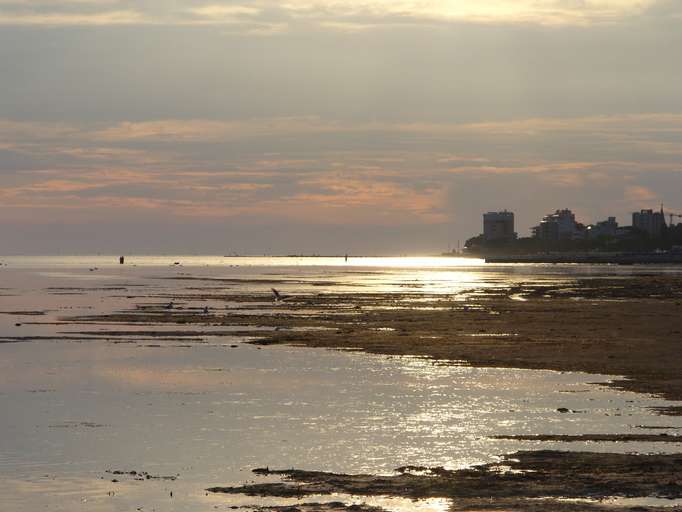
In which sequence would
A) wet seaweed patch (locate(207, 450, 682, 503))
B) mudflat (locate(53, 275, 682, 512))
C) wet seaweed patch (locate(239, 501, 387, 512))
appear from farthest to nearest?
mudflat (locate(53, 275, 682, 512)) → wet seaweed patch (locate(207, 450, 682, 503)) → wet seaweed patch (locate(239, 501, 387, 512))

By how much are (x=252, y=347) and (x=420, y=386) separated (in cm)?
1619

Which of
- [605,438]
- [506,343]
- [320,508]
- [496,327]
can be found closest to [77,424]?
[320,508]

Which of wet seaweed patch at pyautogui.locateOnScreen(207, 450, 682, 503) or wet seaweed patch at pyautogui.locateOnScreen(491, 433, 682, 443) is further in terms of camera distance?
wet seaweed patch at pyautogui.locateOnScreen(491, 433, 682, 443)

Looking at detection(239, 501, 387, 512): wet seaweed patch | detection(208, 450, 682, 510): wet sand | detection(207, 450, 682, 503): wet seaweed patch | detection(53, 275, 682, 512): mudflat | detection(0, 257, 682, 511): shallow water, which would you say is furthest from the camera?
detection(0, 257, 682, 511): shallow water

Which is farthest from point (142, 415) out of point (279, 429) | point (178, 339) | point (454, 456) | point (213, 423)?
point (178, 339)

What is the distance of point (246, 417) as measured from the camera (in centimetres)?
2870

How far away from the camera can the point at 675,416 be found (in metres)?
27.7

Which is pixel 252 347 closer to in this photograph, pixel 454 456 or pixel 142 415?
pixel 142 415

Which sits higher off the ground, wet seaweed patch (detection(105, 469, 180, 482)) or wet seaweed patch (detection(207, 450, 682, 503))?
wet seaweed patch (detection(105, 469, 180, 482))

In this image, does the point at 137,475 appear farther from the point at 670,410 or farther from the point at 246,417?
the point at 670,410

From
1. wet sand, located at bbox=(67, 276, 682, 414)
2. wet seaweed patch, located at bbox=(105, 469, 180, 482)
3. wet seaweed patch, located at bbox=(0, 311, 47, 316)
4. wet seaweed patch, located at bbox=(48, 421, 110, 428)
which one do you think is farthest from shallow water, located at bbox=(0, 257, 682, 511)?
wet seaweed patch, located at bbox=(0, 311, 47, 316)

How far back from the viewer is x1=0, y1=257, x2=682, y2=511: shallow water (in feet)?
70.2

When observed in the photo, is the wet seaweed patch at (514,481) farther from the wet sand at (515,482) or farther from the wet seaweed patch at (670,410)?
the wet seaweed patch at (670,410)

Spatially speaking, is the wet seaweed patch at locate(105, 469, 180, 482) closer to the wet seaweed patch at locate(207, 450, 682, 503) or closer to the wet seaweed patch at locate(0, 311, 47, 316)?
the wet seaweed patch at locate(207, 450, 682, 503)
